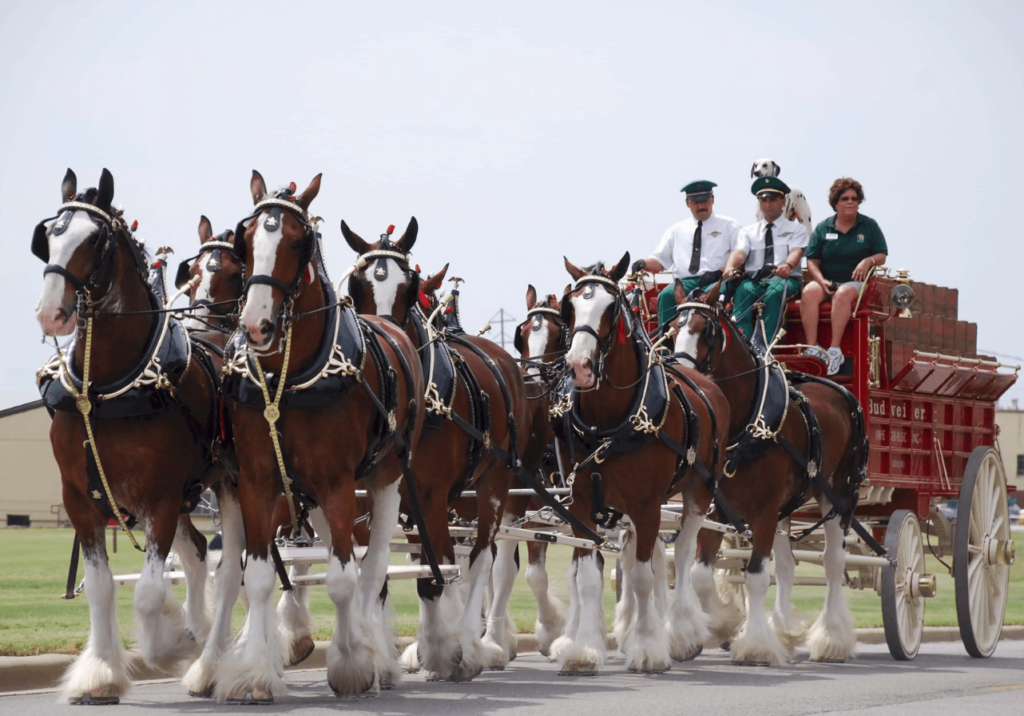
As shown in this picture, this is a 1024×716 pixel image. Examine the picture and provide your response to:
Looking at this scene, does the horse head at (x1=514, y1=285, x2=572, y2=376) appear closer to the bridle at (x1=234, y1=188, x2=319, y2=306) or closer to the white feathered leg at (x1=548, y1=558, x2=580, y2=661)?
the white feathered leg at (x1=548, y1=558, x2=580, y2=661)

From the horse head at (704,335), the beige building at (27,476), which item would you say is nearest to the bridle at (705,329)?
the horse head at (704,335)

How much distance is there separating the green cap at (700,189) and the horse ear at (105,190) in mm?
6602

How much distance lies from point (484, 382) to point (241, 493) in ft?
9.14

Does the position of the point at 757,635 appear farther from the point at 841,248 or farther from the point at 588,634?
the point at 841,248

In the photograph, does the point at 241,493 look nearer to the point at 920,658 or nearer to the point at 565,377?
the point at 565,377

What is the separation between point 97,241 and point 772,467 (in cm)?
575

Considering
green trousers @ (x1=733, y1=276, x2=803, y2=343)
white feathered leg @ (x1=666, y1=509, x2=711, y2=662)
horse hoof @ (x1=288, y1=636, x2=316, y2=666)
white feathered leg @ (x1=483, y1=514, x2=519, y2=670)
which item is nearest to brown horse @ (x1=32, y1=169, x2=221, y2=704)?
horse hoof @ (x1=288, y1=636, x2=316, y2=666)

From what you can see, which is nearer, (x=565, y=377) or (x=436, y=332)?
(x=436, y=332)

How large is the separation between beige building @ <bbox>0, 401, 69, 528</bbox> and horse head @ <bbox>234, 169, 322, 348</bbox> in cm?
3887

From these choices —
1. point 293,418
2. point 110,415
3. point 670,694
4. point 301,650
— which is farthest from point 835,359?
point 110,415

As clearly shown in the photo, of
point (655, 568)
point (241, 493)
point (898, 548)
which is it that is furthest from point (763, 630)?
point (241, 493)

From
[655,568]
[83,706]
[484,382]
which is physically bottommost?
[83,706]

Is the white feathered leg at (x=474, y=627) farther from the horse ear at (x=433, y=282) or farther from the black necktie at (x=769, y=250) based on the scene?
the black necktie at (x=769, y=250)

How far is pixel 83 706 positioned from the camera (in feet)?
23.9
